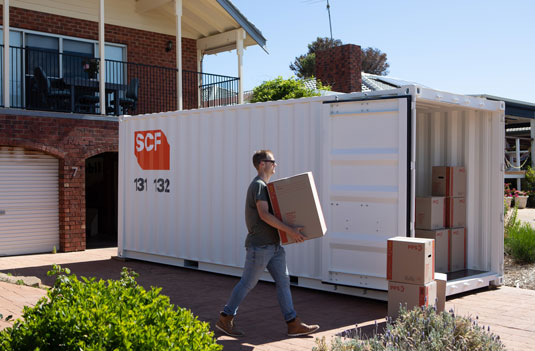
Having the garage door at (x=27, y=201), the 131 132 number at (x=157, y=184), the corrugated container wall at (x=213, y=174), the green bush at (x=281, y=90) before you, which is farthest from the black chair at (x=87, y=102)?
the green bush at (x=281, y=90)

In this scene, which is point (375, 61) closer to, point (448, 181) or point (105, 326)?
point (448, 181)

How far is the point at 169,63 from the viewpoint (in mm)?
16828

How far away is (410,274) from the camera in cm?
648

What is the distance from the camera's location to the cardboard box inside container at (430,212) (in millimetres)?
8328

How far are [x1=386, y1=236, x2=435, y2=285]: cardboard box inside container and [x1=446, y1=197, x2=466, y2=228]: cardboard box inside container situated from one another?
2.14 m

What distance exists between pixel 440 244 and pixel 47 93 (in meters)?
8.82

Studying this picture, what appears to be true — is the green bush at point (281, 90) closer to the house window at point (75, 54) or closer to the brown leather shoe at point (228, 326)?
the house window at point (75, 54)

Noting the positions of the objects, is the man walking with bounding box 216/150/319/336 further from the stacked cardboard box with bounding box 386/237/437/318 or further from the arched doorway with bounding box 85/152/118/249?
the arched doorway with bounding box 85/152/118/249

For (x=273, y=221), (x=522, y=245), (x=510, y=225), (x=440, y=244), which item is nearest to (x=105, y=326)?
(x=273, y=221)

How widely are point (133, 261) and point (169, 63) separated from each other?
293 inches


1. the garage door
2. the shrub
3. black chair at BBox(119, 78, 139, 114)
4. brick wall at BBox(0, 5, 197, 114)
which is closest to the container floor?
the shrub

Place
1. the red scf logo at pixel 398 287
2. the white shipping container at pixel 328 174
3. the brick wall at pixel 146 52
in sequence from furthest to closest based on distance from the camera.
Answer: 1. the brick wall at pixel 146 52
2. the white shipping container at pixel 328 174
3. the red scf logo at pixel 398 287

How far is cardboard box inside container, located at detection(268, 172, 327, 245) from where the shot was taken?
5953mm

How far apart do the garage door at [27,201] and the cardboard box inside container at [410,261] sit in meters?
8.51
